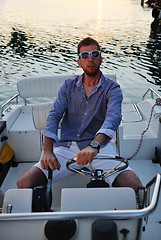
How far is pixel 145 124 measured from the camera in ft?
12.6

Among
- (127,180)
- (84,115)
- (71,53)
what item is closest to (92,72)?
(84,115)

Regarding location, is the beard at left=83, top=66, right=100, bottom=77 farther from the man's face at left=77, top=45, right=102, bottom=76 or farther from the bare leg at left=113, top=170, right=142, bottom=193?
the bare leg at left=113, top=170, right=142, bottom=193

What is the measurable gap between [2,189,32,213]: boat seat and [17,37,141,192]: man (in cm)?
34

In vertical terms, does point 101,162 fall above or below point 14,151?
above

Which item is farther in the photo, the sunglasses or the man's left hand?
the sunglasses

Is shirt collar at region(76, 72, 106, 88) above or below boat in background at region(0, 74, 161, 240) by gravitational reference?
above

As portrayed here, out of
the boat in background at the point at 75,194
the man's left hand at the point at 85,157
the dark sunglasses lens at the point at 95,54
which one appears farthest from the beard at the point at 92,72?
the man's left hand at the point at 85,157

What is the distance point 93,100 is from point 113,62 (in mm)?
9321

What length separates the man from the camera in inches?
76.5

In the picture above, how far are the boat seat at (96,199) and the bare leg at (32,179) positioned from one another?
48 cm

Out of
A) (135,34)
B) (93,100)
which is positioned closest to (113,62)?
(135,34)

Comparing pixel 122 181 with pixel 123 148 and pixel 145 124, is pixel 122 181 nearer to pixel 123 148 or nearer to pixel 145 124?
pixel 123 148

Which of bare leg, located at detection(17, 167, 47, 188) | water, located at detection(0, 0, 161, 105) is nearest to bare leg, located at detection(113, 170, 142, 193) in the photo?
bare leg, located at detection(17, 167, 47, 188)

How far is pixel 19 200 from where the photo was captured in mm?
1502
